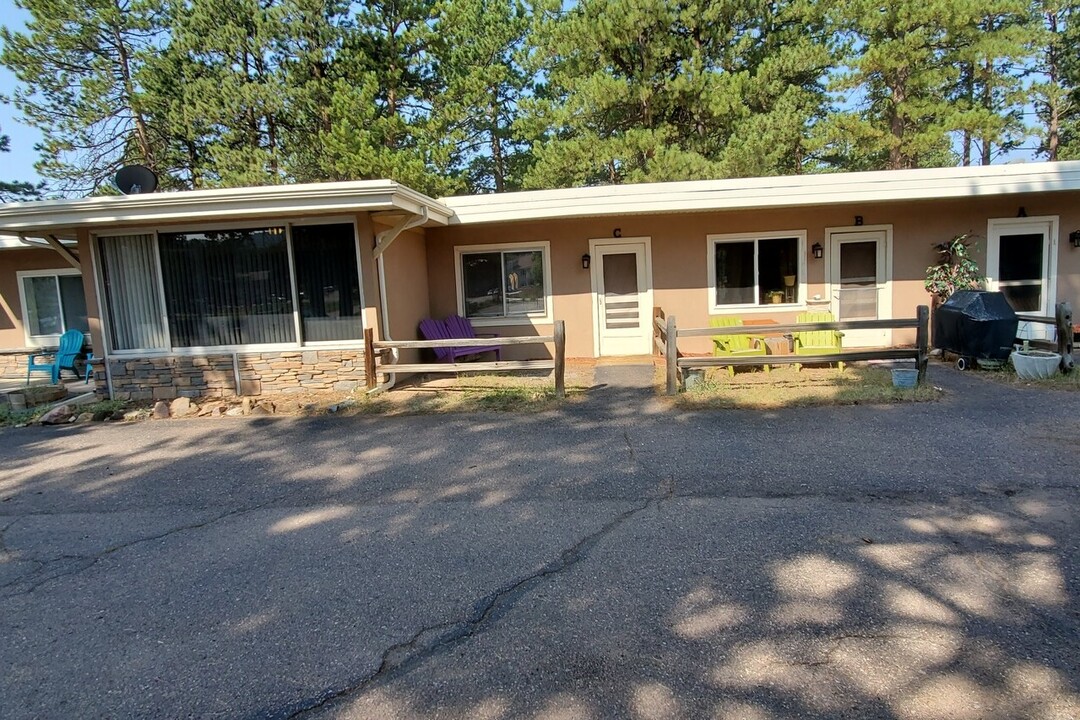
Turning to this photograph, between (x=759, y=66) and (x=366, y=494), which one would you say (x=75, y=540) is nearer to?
(x=366, y=494)

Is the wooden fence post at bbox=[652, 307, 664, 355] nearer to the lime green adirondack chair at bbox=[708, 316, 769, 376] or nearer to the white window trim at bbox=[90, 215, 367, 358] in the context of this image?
the lime green adirondack chair at bbox=[708, 316, 769, 376]

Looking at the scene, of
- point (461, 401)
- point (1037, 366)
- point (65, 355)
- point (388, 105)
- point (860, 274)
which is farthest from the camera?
point (388, 105)

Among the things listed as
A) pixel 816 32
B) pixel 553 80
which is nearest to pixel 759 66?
pixel 816 32

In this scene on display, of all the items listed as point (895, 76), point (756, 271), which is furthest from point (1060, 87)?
point (756, 271)

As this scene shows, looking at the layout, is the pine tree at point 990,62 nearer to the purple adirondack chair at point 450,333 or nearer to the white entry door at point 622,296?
the white entry door at point 622,296

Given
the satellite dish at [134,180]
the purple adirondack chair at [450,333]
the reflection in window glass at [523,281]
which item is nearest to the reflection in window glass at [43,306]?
the satellite dish at [134,180]

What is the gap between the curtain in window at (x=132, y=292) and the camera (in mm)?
8891

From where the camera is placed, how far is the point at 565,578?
341 cm

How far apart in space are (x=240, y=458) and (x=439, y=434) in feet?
6.24

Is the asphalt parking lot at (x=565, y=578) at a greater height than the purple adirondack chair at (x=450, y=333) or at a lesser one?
lesser

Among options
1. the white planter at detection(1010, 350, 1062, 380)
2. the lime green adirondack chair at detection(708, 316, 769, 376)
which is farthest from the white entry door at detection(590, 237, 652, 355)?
the white planter at detection(1010, 350, 1062, 380)

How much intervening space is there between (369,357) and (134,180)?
4.67 metres

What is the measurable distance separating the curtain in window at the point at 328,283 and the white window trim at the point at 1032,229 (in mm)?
10058

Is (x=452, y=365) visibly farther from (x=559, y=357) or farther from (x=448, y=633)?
(x=448, y=633)
